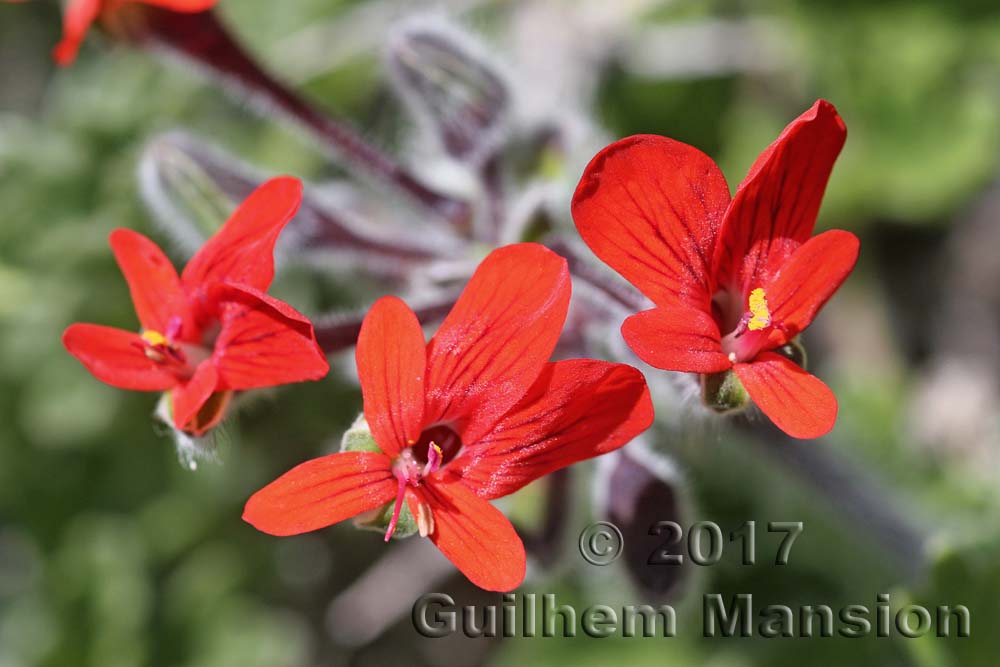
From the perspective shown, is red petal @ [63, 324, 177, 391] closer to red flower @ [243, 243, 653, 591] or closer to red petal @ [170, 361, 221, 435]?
red petal @ [170, 361, 221, 435]

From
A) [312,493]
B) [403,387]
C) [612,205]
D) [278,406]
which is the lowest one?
[278,406]

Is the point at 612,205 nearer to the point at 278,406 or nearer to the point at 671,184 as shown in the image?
the point at 671,184

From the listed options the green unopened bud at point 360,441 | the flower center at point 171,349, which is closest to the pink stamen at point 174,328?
the flower center at point 171,349

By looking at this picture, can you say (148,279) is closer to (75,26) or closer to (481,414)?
(481,414)

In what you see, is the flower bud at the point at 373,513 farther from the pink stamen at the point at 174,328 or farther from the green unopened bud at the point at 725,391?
the green unopened bud at the point at 725,391

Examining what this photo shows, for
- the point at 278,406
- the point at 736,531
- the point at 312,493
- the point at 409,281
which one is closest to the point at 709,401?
the point at 312,493

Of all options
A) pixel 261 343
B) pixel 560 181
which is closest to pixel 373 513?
pixel 261 343
